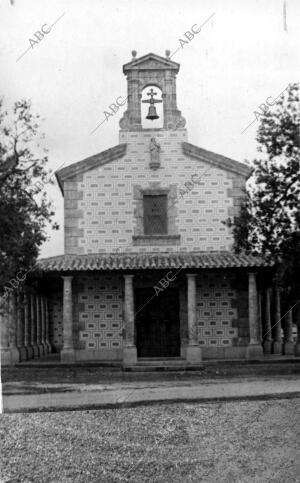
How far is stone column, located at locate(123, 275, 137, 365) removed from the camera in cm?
2092

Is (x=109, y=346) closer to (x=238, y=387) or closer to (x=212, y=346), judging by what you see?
(x=212, y=346)

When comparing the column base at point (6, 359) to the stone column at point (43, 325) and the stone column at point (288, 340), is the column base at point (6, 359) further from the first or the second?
the stone column at point (288, 340)

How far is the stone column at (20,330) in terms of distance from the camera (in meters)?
20.9

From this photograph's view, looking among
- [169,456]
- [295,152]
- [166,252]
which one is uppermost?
[295,152]

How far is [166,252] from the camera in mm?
22875

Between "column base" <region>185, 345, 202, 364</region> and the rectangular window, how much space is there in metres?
4.21

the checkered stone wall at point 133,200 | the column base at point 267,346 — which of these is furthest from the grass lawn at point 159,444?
the column base at point 267,346

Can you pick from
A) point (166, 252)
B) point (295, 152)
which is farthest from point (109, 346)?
point (295, 152)

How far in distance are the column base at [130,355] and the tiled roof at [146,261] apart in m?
2.54

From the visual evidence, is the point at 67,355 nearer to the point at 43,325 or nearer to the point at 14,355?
the point at 14,355

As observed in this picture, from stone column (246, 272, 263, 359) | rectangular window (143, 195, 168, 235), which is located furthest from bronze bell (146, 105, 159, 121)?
stone column (246, 272, 263, 359)

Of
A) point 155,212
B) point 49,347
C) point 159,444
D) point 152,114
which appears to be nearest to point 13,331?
point 49,347

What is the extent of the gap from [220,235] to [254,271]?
196 centimetres

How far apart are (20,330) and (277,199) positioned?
998 centimetres
